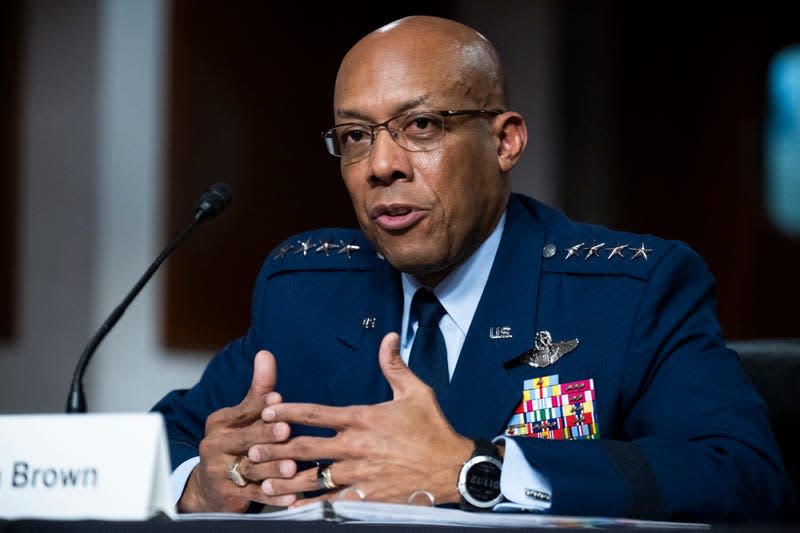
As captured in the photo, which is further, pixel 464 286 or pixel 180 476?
pixel 464 286

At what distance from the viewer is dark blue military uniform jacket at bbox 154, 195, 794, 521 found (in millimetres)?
1349

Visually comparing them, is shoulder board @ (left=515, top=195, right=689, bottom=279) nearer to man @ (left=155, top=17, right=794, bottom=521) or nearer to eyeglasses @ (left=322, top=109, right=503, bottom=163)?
man @ (left=155, top=17, right=794, bottom=521)

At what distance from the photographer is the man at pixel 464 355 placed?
4.47 feet

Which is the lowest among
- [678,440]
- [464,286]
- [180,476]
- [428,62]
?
[180,476]

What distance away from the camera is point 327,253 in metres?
2.07

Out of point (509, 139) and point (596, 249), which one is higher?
point (509, 139)

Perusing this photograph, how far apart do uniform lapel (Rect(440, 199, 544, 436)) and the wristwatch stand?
32cm

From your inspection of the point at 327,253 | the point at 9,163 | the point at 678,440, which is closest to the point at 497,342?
the point at 678,440

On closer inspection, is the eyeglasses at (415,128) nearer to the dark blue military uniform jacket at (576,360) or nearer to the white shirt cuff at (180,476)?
the dark blue military uniform jacket at (576,360)

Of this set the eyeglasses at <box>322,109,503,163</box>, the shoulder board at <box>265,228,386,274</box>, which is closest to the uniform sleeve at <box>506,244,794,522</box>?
the eyeglasses at <box>322,109,503,163</box>

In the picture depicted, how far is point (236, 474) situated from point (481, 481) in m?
0.35

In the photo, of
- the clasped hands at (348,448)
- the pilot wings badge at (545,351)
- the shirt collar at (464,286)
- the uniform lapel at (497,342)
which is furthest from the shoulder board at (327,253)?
the clasped hands at (348,448)

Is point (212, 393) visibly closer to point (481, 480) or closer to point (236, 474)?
point (236, 474)

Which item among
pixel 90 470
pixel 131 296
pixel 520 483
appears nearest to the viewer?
pixel 90 470
